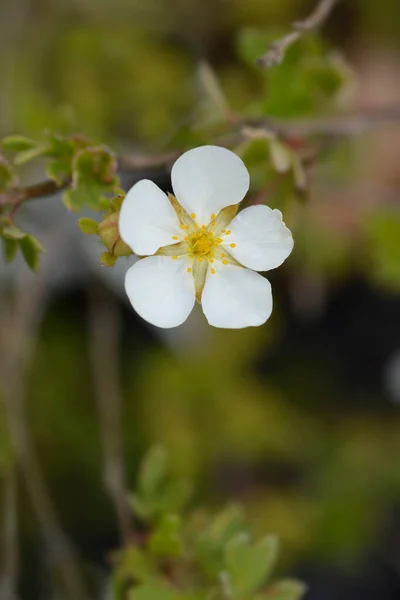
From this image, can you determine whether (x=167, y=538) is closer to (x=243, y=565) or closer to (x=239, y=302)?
(x=243, y=565)

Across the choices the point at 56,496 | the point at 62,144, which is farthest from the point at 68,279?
the point at 62,144

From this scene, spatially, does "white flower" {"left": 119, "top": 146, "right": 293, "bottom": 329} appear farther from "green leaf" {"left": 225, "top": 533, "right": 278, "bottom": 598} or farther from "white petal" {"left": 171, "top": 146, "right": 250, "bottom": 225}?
"green leaf" {"left": 225, "top": 533, "right": 278, "bottom": 598}

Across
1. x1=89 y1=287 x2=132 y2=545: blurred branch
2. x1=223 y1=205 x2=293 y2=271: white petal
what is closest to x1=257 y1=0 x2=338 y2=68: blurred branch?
x1=223 y1=205 x2=293 y2=271: white petal

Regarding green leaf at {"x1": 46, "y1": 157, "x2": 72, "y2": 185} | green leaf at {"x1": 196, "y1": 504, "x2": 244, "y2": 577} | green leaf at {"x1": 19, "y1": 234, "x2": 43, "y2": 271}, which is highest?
green leaf at {"x1": 46, "y1": 157, "x2": 72, "y2": 185}

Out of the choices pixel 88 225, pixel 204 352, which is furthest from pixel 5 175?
pixel 204 352

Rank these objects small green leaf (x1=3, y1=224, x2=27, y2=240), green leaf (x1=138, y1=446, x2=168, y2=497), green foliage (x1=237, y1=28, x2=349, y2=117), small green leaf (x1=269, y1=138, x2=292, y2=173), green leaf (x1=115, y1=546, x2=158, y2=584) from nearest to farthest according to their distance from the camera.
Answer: small green leaf (x1=3, y1=224, x2=27, y2=240), small green leaf (x1=269, y1=138, x2=292, y2=173), green leaf (x1=115, y1=546, x2=158, y2=584), green leaf (x1=138, y1=446, x2=168, y2=497), green foliage (x1=237, y1=28, x2=349, y2=117)

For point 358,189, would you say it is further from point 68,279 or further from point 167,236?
point 167,236

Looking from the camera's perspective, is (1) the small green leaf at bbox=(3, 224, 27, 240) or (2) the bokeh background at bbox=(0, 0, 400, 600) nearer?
(1) the small green leaf at bbox=(3, 224, 27, 240)

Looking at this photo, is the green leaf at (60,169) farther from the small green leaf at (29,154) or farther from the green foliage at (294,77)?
the green foliage at (294,77)
